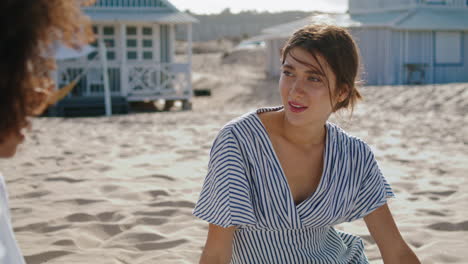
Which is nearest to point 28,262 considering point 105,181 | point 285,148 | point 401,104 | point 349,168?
point 285,148

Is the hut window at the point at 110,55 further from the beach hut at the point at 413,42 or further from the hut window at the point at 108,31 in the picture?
the beach hut at the point at 413,42

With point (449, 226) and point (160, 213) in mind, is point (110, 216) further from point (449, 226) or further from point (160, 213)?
point (449, 226)

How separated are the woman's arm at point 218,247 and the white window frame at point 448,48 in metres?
24.2

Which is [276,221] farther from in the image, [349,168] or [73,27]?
[73,27]

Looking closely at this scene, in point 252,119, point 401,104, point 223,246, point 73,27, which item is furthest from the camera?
point 401,104

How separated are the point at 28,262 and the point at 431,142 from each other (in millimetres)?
6476

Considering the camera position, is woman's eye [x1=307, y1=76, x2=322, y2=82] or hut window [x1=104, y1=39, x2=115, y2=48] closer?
woman's eye [x1=307, y1=76, x2=322, y2=82]

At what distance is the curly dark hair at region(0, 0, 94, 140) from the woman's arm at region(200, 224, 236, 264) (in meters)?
1.18

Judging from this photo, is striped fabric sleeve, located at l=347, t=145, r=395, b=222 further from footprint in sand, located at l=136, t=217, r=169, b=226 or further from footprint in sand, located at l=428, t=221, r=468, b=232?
footprint in sand, located at l=136, t=217, r=169, b=226

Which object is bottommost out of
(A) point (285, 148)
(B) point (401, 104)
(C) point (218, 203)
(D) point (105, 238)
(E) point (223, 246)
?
(B) point (401, 104)

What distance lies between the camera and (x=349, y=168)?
2557 mm

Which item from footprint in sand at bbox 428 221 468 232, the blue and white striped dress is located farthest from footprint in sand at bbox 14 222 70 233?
footprint in sand at bbox 428 221 468 232

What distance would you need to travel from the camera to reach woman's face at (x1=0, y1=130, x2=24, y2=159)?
3.95ft

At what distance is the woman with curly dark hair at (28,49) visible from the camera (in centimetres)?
106
